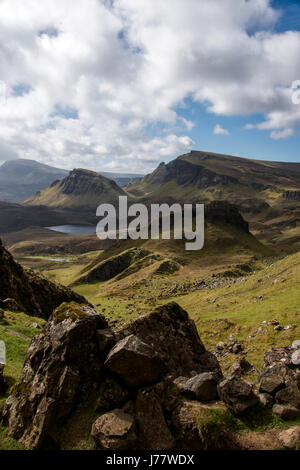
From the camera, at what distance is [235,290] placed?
68.4m

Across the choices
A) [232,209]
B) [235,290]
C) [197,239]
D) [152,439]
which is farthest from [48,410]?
[232,209]

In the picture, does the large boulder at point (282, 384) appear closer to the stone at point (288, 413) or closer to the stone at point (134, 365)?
the stone at point (288, 413)

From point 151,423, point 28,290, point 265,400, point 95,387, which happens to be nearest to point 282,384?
point 265,400

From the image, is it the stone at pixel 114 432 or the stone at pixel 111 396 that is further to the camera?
the stone at pixel 111 396

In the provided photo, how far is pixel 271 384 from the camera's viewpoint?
1346 cm

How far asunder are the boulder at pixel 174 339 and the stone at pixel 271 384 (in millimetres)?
3925

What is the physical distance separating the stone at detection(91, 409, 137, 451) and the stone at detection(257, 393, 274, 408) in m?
6.03

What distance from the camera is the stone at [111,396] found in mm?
12406

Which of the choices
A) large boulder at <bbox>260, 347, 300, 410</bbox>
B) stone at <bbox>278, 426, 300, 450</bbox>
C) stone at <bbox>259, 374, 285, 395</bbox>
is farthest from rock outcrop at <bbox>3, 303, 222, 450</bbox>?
stone at <bbox>278, 426, 300, 450</bbox>

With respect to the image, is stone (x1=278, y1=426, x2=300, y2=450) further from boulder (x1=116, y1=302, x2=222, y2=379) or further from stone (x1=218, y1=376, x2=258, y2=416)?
boulder (x1=116, y1=302, x2=222, y2=379)

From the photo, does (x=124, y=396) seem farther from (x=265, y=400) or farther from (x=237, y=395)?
(x=265, y=400)

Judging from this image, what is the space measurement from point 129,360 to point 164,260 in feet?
431

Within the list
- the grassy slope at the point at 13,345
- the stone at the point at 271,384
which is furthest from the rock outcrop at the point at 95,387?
the stone at the point at 271,384

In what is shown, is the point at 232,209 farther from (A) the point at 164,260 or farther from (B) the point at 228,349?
(B) the point at 228,349
